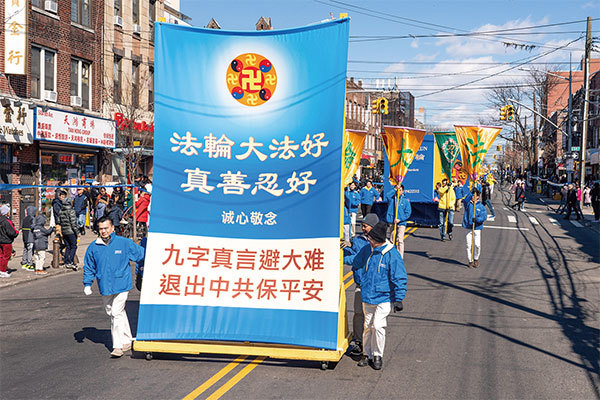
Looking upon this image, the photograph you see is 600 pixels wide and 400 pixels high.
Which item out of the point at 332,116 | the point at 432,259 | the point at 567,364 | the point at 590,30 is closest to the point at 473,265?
the point at 432,259

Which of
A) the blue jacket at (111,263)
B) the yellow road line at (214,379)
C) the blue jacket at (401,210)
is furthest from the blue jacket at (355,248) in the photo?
the blue jacket at (401,210)

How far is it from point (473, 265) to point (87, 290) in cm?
1004

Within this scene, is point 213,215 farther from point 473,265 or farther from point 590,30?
point 590,30

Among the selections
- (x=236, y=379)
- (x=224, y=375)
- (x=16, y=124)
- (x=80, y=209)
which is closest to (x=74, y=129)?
(x=16, y=124)

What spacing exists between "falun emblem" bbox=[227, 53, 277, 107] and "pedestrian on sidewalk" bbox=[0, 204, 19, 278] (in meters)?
7.90

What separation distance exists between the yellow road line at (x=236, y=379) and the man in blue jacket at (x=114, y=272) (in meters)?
1.59

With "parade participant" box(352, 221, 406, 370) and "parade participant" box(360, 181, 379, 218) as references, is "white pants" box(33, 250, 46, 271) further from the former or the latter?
"parade participant" box(360, 181, 379, 218)

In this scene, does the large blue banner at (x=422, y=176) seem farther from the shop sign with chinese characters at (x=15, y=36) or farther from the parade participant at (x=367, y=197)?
the shop sign with chinese characters at (x=15, y=36)

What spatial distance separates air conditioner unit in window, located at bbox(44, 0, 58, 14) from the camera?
2184 cm

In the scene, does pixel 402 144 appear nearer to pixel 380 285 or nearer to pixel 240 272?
pixel 380 285

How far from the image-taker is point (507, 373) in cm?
689

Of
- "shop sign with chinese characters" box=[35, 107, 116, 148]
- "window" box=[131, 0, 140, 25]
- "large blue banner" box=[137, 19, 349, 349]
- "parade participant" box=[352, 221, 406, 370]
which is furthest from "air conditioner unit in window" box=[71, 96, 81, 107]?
"parade participant" box=[352, 221, 406, 370]

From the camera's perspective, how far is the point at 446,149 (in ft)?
86.7

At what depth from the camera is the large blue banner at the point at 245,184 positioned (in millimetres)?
7066
